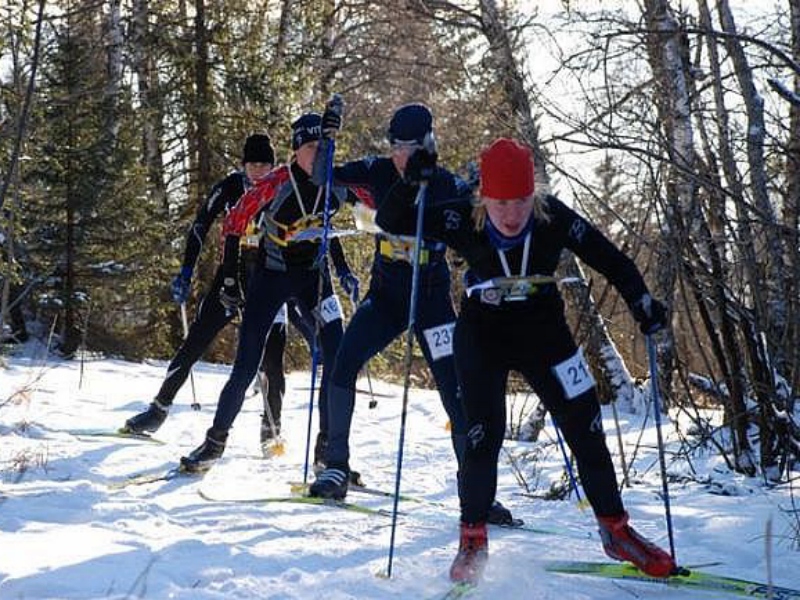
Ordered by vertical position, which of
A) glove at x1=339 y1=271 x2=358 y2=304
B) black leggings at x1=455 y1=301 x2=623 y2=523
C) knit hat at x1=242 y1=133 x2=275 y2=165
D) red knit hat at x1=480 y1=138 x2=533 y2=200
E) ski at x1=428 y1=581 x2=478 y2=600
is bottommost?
ski at x1=428 y1=581 x2=478 y2=600

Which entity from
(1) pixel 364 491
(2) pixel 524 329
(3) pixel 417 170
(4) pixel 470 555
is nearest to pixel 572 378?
(2) pixel 524 329

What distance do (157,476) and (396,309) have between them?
6.37 ft

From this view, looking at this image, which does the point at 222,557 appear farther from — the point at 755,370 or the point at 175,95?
the point at 175,95

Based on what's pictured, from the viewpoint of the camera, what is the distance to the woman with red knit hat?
13.7ft

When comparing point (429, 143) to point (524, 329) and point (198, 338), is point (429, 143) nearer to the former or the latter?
point (524, 329)

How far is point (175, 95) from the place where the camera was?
56.1ft

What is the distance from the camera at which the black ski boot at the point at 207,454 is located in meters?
6.45

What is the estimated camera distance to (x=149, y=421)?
7.59 meters

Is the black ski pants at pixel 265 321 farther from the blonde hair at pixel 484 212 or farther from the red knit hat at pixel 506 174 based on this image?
the red knit hat at pixel 506 174

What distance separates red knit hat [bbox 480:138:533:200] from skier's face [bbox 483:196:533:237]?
0.07 feet

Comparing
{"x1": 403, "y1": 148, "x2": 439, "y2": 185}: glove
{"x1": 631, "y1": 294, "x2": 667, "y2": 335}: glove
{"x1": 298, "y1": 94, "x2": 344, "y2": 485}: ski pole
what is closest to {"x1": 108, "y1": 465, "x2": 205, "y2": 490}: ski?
{"x1": 298, "y1": 94, "x2": 344, "y2": 485}: ski pole

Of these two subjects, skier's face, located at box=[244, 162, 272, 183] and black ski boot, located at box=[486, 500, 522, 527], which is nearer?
black ski boot, located at box=[486, 500, 522, 527]

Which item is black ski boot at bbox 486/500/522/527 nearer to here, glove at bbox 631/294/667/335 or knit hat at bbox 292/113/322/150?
glove at bbox 631/294/667/335

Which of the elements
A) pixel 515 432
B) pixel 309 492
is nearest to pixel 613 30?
pixel 309 492
